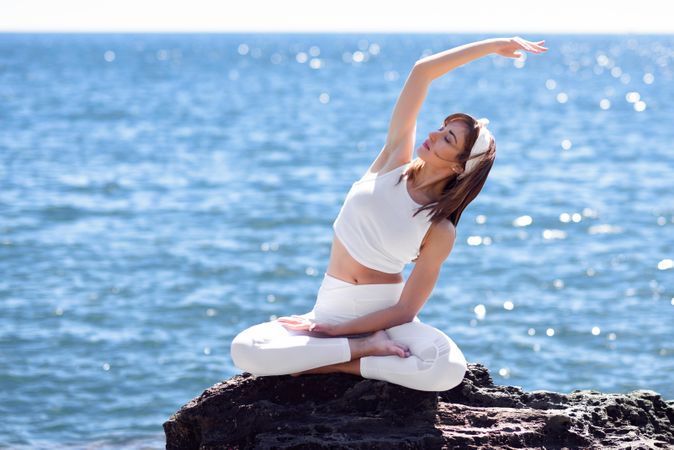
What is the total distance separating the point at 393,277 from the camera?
5367 millimetres

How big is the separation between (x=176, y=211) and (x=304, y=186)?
4.34 m

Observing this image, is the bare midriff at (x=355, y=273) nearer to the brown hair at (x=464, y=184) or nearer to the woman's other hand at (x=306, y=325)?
the woman's other hand at (x=306, y=325)

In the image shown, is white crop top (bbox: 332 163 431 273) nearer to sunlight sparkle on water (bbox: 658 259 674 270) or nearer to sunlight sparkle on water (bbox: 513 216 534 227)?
sunlight sparkle on water (bbox: 658 259 674 270)

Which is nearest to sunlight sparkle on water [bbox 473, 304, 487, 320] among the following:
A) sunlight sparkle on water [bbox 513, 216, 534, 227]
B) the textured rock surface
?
sunlight sparkle on water [bbox 513, 216, 534, 227]

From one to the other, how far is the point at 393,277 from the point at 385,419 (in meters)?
0.76

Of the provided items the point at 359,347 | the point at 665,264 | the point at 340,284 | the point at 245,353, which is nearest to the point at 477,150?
the point at 340,284

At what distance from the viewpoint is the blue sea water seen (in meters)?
10.7

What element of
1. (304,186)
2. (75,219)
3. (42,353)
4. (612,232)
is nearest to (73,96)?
(304,186)

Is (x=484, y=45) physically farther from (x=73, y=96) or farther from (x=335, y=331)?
(x=73, y=96)

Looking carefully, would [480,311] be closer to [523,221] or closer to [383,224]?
[523,221]

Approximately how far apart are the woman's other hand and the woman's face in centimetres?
99

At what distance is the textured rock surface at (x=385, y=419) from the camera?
4891 mm

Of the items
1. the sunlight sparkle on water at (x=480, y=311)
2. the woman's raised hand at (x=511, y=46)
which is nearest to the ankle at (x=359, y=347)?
the woman's raised hand at (x=511, y=46)

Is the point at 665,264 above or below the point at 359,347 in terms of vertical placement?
above
